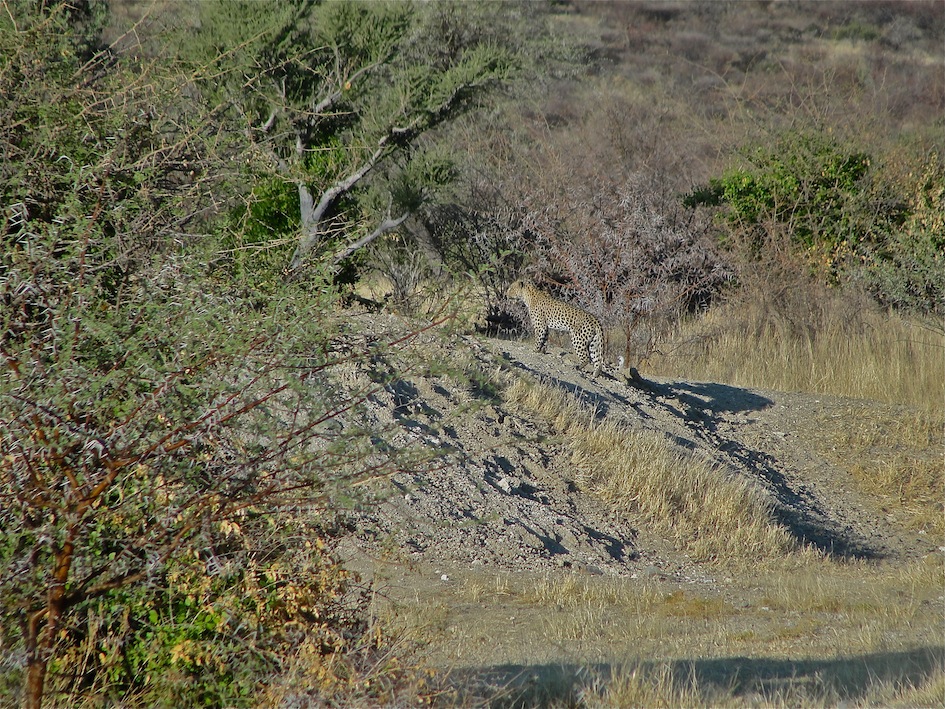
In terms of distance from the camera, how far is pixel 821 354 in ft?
49.5

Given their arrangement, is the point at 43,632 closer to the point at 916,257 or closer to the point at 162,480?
the point at 162,480

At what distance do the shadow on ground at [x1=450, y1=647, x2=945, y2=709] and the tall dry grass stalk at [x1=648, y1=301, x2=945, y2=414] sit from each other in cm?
881

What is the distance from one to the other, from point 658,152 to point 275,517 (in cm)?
1877

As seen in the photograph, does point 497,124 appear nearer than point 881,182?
No

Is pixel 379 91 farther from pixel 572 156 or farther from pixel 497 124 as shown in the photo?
pixel 497 124

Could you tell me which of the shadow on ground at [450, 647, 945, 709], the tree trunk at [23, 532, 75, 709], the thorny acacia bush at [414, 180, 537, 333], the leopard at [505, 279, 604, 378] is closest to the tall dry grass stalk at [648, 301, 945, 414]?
the leopard at [505, 279, 604, 378]

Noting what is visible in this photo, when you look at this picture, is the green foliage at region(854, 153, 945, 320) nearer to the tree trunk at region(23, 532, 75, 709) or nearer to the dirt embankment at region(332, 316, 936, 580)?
the dirt embankment at region(332, 316, 936, 580)

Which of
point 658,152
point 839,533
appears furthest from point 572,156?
point 839,533

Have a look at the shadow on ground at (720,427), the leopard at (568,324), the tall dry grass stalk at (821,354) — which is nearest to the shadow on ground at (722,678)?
the shadow on ground at (720,427)

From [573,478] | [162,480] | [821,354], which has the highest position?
[162,480]

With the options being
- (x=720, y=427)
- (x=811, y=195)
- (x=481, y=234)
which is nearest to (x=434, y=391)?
(x=720, y=427)

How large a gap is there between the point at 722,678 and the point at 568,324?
8375 mm

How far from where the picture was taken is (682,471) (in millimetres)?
10172

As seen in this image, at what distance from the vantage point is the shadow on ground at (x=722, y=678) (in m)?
4.79
